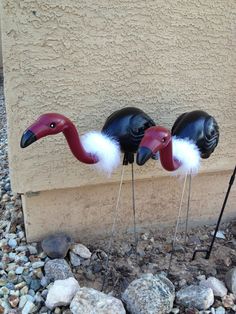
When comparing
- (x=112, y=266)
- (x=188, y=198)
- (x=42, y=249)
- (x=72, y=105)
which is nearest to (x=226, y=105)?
(x=188, y=198)

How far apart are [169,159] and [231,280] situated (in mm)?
854

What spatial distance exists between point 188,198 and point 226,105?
69 centimetres

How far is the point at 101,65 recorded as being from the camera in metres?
2.38

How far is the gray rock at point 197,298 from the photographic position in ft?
7.48

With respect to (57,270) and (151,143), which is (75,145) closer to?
(151,143)

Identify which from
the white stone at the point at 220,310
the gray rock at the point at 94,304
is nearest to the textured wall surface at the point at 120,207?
the gray rock at the point at 94,304

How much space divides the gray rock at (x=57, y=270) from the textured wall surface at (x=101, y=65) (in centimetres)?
45

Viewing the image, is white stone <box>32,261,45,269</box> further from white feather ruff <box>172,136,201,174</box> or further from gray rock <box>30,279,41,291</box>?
white feather ruff <box>172,136,201,174</box>

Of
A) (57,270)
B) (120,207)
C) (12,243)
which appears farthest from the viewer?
(120,207)

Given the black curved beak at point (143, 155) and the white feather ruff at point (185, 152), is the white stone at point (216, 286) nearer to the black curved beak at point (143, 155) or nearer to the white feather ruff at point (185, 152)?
the white feather ruff at point (185, 152)

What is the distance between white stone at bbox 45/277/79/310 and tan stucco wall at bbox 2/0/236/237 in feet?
1.86

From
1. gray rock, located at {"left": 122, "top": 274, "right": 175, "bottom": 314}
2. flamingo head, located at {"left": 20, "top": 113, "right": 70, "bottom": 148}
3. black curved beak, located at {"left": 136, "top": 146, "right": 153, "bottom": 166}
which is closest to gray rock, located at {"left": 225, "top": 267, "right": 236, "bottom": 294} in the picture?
gray rock, located at {"left": 122, "top": 274, "right": 175, "bottom": 314}

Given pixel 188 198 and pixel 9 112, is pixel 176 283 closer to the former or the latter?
pixel 188 198

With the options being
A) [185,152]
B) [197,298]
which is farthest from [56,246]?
[185,152]
